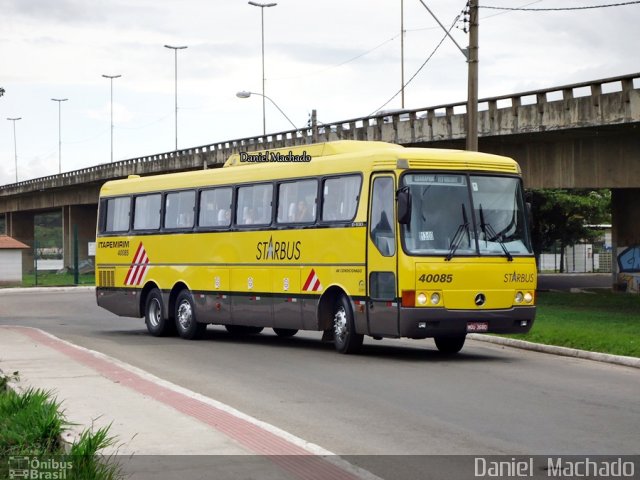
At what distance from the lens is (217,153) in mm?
65250

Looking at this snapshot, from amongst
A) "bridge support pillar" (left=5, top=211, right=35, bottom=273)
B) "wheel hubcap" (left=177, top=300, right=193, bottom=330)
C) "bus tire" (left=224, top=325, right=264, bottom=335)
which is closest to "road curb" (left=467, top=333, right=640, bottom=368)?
"bus tire" (left=224, top=325, right=264, bottom=335)

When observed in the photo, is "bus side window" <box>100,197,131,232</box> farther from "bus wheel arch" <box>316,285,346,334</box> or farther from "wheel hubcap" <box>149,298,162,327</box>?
"bus wheel arch" <box>316,285,346,334</box>

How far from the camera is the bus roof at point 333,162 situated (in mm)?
18703

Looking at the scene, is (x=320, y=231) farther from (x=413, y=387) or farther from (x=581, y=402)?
(x=581, y=402)

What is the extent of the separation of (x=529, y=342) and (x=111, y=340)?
8040 millimetres

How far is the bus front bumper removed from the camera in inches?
710

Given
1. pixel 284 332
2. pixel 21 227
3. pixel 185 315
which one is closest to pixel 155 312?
pixel 185 315

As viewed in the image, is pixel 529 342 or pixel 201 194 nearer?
pixel 529 342

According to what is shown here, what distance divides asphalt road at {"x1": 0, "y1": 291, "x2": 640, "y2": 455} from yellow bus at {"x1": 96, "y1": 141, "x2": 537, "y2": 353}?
2.19ft

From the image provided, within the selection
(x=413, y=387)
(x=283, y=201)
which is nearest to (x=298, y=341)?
(x=283, y=201)

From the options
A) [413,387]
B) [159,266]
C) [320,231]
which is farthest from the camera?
[159,266]

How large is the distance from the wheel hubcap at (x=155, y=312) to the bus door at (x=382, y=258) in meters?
7.79

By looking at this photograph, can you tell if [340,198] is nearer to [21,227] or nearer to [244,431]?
[244,431]

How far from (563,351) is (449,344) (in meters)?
1.88
